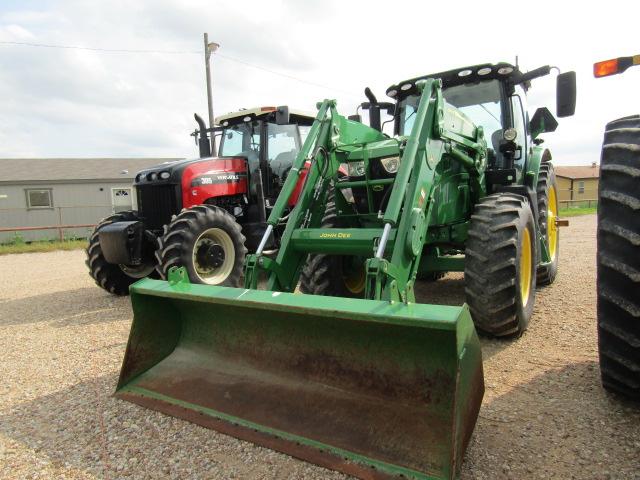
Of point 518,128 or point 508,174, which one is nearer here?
point 508,174

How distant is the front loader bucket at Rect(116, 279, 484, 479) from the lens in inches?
84.0

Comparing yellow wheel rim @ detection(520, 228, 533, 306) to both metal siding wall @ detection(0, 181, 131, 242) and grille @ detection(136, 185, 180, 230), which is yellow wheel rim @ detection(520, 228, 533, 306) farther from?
metal siding wall @ detection(0, 181, 131, 242)

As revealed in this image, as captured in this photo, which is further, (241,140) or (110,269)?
(241,140)

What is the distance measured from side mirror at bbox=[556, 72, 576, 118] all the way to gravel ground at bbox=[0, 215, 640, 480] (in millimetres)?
1939

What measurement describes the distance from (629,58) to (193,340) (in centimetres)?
323

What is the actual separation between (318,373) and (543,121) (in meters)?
4.31

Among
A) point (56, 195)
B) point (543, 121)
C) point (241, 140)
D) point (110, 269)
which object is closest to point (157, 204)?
point (110, 269)

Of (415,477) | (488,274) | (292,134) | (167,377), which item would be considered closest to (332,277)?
(488,274)

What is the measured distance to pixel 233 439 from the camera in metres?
2.49

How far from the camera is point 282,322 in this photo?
2.81m

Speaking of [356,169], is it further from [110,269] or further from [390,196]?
[110,269]

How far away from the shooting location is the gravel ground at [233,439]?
2209mm

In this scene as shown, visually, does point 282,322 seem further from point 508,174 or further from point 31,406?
point 508,174

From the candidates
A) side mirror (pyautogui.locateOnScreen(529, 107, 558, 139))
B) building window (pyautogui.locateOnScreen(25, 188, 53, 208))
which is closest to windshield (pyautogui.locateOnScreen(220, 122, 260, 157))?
side mirror (pyautogui.locateOnScreen(529, 107, 558, 139))
